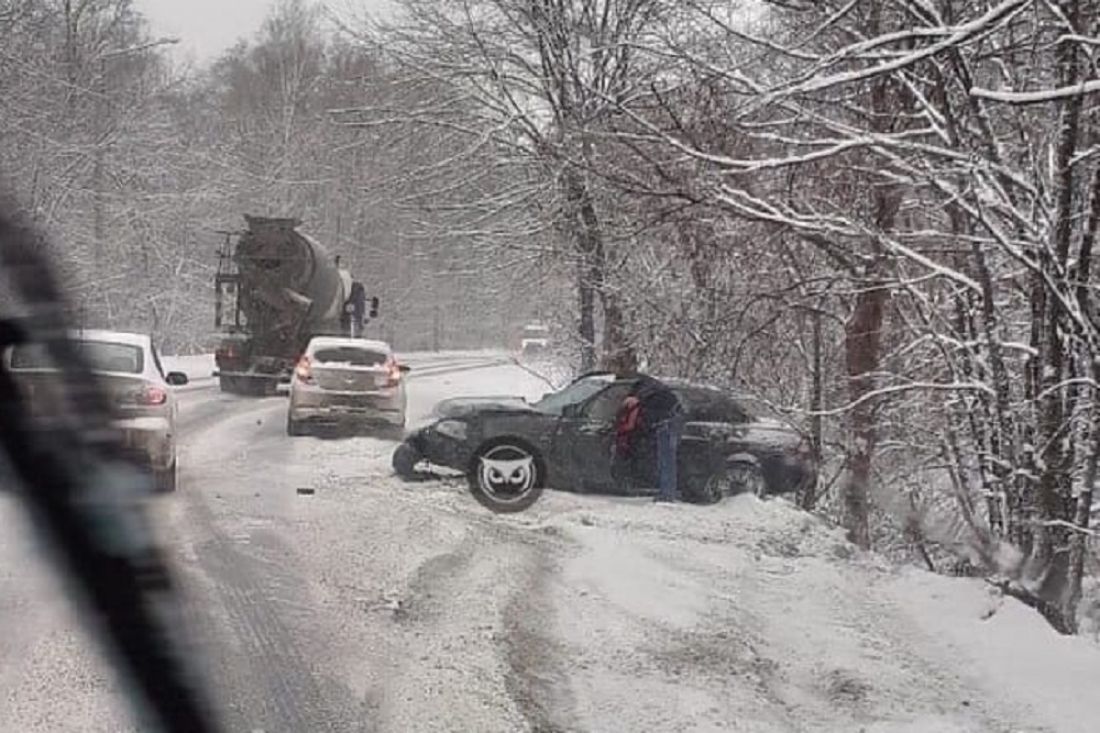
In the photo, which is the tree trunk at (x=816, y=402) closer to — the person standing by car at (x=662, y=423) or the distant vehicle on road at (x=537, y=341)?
the person standing by car at (x=662, y=423)

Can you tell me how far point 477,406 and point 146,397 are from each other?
3191 millimetres

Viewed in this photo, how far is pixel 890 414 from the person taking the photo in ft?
36.7

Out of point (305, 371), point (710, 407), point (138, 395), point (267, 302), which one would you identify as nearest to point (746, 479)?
point (710, 407)

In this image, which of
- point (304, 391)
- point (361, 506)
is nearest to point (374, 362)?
point (304, 391)

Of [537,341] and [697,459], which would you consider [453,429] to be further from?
[537,341]

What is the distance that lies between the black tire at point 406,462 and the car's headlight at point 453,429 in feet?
1.48

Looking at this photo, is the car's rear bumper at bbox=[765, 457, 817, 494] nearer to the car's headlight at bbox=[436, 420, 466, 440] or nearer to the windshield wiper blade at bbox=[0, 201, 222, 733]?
the car's headlight at bbox=[436, 420, 466, 440]

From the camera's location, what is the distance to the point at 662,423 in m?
12.7

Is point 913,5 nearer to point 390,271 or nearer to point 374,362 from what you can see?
point 374,362

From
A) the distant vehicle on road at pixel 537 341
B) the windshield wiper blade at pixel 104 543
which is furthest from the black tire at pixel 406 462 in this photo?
the distant vehicle on road at pixel 537 341

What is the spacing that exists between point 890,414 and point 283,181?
139ft

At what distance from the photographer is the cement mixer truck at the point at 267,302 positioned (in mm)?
25891

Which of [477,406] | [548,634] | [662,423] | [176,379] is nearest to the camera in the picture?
[548,634]

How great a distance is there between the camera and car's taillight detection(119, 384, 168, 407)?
437 inches
